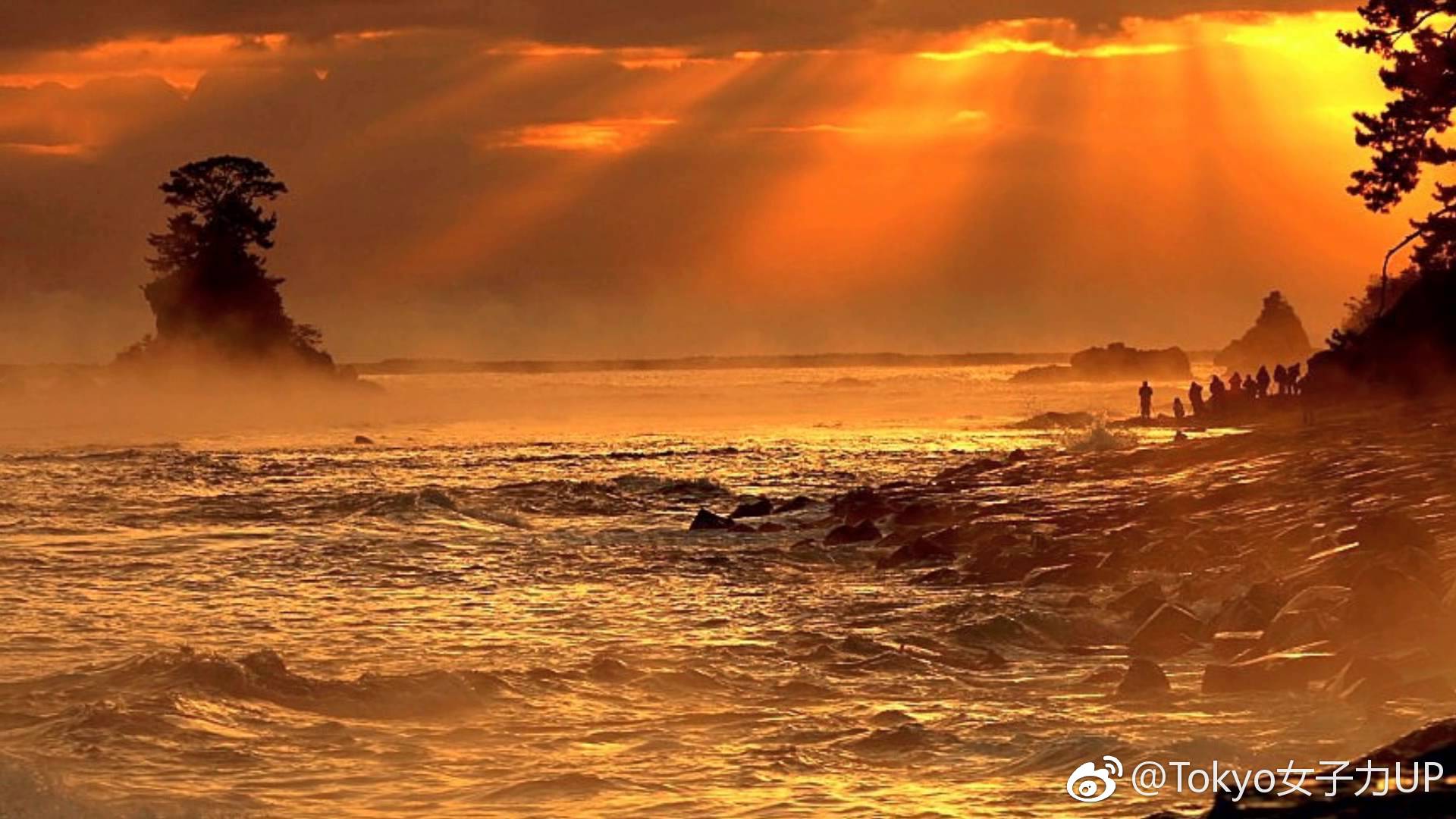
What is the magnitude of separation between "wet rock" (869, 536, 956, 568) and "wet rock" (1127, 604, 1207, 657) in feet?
29.8

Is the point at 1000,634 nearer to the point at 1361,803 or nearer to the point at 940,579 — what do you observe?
the point at 940,579

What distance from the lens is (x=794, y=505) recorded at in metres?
38.2

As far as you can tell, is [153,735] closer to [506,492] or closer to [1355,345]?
[506,492]

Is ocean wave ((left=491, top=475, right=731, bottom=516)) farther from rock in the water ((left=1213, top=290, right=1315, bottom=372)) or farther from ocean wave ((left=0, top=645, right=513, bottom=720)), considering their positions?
rock in the water ((left=1213, top=290, right=1315, bottom=372))

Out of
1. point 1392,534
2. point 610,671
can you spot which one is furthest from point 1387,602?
point 610,671

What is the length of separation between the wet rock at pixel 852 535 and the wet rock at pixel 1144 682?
1527cm

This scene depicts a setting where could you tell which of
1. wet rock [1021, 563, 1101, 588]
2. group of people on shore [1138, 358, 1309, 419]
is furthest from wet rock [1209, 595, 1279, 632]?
group of people on shore [1138, 358, 1309, 419]

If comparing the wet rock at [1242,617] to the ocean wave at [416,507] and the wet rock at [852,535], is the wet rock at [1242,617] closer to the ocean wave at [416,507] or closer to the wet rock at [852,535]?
the wet rock at [852,535]

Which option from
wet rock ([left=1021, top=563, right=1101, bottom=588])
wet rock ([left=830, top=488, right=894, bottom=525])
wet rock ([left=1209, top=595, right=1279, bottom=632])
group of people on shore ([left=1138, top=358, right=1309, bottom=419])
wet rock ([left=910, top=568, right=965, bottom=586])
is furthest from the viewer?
group of people on shore ([left=1138, top=358, right=1309, bottom=419])

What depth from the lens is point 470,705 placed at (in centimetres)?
1603

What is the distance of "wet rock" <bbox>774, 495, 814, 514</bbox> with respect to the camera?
37.7 metres

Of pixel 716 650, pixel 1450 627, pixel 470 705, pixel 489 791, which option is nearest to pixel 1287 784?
pixel 489 791

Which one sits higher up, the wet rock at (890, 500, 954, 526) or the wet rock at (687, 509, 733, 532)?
the wet rock at (890, 500, 954, 526)

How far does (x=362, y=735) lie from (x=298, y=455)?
47400 millimetres
